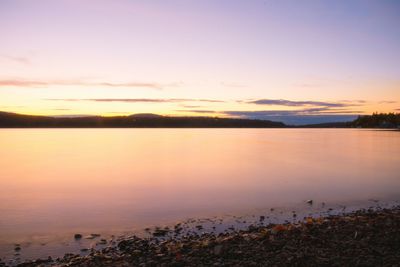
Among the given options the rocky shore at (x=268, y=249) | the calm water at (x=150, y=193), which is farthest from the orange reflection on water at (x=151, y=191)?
the rocky shore at (x=268, y=249)

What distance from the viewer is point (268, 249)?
8.78 metres

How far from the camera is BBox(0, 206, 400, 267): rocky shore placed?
26.1 feet

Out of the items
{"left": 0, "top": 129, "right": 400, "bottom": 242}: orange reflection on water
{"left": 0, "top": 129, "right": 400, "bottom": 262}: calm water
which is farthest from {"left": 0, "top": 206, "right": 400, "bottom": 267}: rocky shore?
{"left": 0, "top": 129, "right": 400, "bottom": 242}: orange reflection on water

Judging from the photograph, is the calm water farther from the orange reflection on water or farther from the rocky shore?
the rocky shore

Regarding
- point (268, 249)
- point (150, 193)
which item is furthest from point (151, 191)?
point (268, 249)

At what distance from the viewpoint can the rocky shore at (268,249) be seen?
313 inches

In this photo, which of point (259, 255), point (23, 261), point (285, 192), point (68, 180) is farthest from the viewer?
point (68, 180)

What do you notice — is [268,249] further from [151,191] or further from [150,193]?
[151,191]

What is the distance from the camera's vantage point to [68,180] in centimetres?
2512

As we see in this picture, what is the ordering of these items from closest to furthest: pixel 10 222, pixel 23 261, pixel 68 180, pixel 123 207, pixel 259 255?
Result: pixel 259 255 → pixel 23 261 → pixel 10 222 → pixel 123 207 → pixel 68 180

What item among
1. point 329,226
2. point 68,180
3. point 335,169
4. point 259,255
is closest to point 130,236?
point 259,255

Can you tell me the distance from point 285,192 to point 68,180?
46.9 ft

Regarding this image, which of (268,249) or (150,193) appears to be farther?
(150,193)

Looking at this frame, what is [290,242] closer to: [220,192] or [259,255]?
[259,255]
